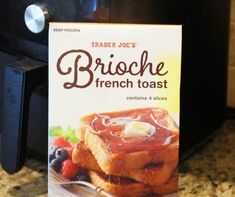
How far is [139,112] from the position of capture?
744 millimetres

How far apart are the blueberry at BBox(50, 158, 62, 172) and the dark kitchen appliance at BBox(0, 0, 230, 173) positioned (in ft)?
0.23

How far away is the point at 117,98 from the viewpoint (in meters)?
0.74

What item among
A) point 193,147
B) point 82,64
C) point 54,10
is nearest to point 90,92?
point 82,64

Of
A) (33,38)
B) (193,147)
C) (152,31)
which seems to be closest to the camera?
(152,31)

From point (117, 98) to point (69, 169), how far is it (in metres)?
0.11

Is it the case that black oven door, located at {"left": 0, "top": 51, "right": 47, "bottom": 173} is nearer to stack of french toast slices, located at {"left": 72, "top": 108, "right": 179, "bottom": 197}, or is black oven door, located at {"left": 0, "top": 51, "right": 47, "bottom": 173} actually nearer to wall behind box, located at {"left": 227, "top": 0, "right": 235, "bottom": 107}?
stack of french toast slices, located at {"left": 72, "top": 108, "right": 179, "bottom": 197}

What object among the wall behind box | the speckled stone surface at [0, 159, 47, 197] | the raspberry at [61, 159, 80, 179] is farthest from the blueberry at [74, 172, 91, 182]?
A: the wall behind box

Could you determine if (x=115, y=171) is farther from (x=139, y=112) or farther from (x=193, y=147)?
(x=193, y=147)

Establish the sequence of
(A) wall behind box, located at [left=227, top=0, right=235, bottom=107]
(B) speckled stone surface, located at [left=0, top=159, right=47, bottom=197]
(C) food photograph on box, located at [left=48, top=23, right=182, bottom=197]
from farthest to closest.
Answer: (A) wall behind box, located at [left=227, top=0, right=235, bottom=107] → (B) speckled stone surface, located at [left=0, top=159, right=47, bottom=197] → (C) food photograph on box, located at [left=48, top=23, right=182, bottom=197]

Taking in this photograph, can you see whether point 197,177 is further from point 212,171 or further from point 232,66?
point 232,66

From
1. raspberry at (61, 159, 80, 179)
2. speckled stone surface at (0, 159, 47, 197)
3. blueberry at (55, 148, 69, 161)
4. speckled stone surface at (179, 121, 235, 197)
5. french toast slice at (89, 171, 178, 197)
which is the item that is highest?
blueberry at (55, 148, 69, 161)

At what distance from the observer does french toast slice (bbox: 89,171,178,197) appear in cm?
76

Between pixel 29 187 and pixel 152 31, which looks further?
pixel 29 187

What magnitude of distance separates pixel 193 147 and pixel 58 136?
30 centimetres
